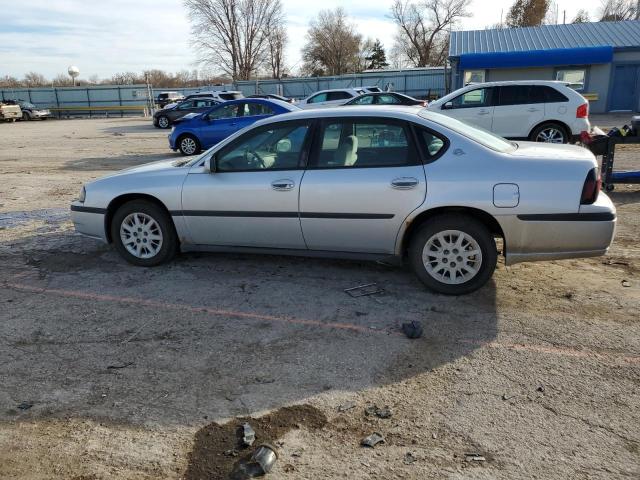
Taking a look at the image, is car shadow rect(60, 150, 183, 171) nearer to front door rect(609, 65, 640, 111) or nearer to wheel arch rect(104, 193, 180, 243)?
wheel arch rect(104, 193, 180, 243)

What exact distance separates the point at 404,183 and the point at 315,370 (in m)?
1.81

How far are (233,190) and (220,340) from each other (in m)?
1.62

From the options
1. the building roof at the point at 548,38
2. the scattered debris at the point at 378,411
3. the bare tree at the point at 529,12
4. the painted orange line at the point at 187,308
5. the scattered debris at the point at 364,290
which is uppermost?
the bare tree at the point at 529,12

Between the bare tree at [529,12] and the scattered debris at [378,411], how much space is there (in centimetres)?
6320

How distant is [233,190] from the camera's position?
16.6 feet

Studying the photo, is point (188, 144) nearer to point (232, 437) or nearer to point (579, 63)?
point (232, 437)

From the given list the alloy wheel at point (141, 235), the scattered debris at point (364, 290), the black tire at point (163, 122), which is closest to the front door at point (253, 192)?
the alloy wheel at point (141, 235)

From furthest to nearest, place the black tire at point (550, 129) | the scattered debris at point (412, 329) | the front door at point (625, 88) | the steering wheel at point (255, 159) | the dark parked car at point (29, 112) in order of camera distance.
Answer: the dark parked car at point (29, 112)
the front door at point (625, 88)
the black tire at point (550, 129)
the steering wheel at point (255, 159)
the scattered debris at point (412, 329)

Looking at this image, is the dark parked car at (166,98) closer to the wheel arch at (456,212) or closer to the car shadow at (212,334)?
the car shadow at (212,334)

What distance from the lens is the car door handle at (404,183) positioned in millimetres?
4480

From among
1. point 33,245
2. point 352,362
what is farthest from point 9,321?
point 352,362

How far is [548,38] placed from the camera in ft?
93.2

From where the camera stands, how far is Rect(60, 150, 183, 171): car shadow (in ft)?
44.8

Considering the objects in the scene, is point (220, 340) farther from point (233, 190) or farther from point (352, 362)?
point (233, 190)
